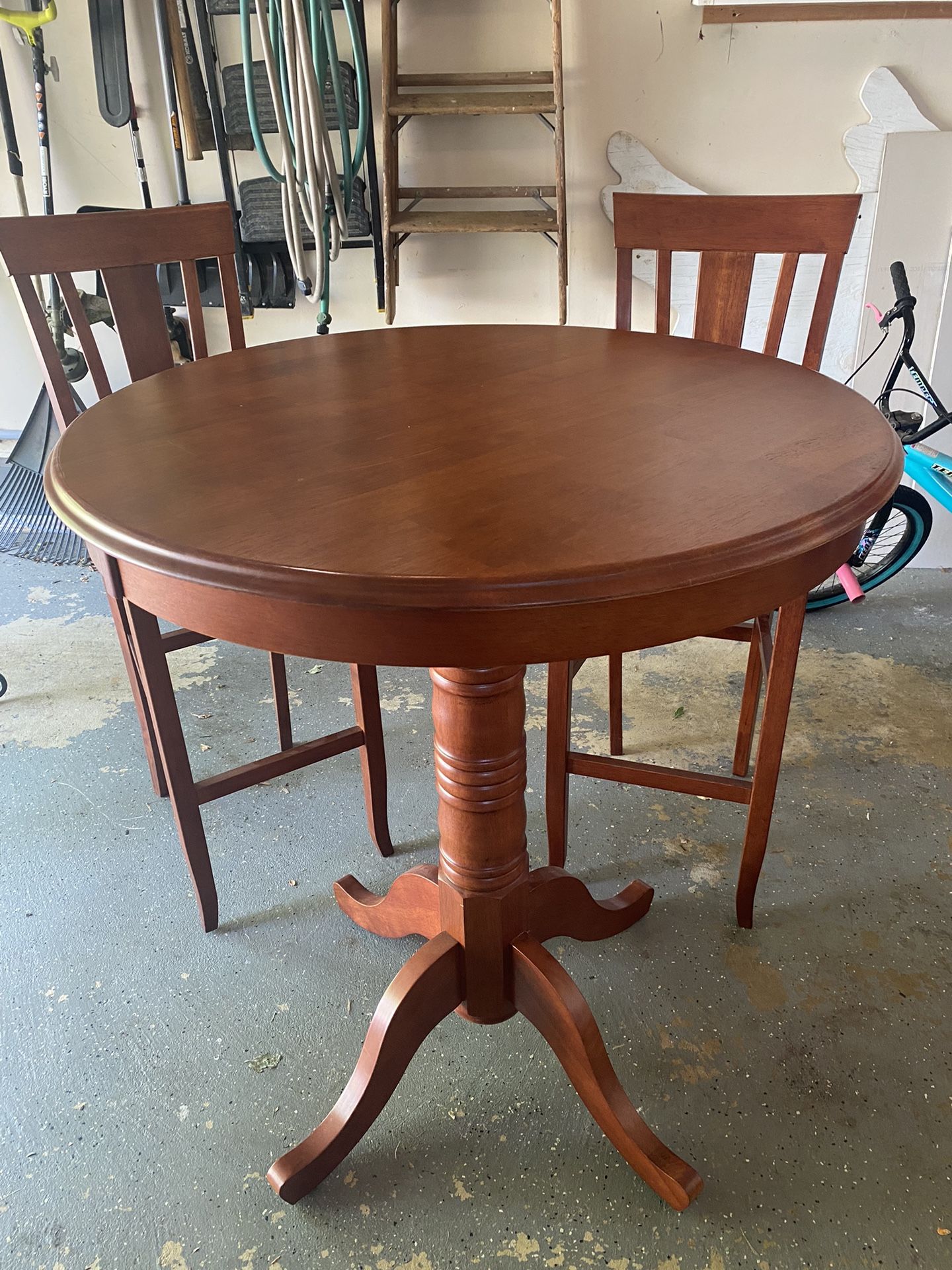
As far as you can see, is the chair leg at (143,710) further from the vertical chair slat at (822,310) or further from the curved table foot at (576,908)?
the vertical chair slat at (822,310)

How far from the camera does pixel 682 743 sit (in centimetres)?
209

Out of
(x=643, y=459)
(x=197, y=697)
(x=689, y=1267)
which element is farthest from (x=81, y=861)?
(x=643, y=459)

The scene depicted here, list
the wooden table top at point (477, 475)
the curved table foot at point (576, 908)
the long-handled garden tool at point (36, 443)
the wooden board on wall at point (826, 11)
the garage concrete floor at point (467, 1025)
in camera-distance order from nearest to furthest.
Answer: the wooden table top at point (477, 475)
the garage concrete floor at point (467, 1025)
the curved table foot at point (576, 908)
the wooden board on wall at point (826, 11)
the long-handled garden tool at point (36, 443)

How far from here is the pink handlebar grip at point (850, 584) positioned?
2447 millimetres

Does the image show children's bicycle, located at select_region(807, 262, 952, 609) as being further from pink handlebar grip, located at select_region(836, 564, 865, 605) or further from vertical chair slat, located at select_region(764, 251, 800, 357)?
vertical chair slat, located at select_region(764, 251, 800, 357)

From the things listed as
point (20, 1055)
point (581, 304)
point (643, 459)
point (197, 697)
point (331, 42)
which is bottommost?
point (197, 697)

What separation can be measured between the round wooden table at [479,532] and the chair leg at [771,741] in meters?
0.18

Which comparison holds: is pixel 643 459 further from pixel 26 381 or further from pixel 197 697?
pixel 26 381

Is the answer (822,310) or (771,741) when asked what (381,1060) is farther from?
(822,310)

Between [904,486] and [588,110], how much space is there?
140cm

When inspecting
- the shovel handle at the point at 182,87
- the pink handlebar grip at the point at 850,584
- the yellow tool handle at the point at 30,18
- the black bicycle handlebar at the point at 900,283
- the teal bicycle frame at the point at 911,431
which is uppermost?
the yellow tool handle at the point at 30,18

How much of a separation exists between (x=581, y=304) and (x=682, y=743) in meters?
1.48

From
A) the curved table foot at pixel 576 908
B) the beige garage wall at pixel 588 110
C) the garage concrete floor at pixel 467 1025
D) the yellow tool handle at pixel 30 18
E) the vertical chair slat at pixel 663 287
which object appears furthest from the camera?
the yellow tool handle at pixel 30 18

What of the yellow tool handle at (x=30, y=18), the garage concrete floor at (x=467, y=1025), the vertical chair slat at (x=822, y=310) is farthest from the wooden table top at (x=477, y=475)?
the yellow tool handle at (x=30, y=18)
